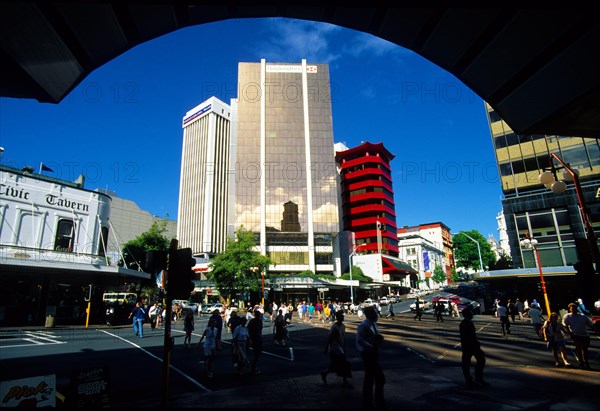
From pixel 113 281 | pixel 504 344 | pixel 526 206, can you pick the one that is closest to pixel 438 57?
pixel 504 344

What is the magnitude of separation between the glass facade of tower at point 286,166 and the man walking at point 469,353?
64708 mm

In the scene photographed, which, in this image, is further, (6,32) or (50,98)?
(50,98)

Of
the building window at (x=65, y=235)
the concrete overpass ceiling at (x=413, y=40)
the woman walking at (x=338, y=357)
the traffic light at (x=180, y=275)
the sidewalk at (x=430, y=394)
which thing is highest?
the building window at (x=65, y=235)

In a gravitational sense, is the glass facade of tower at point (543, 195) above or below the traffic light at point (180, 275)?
above

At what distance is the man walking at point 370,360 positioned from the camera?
6195mm

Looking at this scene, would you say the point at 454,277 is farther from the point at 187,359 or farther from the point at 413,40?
the point at 413,40

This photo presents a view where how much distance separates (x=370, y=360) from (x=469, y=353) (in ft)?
10.1

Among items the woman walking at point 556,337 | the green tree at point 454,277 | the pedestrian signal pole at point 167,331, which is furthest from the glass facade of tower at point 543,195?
the green tree at point 454,277

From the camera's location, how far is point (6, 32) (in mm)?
3326

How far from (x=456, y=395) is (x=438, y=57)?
6.43 metres

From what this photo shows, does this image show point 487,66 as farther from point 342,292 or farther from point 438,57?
point 342,292

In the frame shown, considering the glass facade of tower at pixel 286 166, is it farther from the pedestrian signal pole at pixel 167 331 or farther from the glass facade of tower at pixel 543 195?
the pedestrian signal pole at pixel 167 331

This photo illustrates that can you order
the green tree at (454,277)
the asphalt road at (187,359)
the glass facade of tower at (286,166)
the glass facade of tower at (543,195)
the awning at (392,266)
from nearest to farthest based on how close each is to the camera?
1. the asphalt road at (187,359)
2. the glass facade of tower at (543,195)
3. the glass facade of tower at (286,166)
4. the awning at (392,266)
5. the green tree at (454,277)

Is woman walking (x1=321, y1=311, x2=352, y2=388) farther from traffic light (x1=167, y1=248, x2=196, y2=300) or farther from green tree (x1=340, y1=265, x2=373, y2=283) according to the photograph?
green tree (x1=340, y1=265, x2=373, y2=283)
